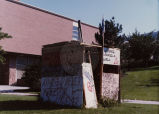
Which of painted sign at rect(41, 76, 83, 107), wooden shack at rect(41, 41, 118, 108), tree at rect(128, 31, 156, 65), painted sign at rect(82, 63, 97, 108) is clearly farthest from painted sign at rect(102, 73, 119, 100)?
tree at rect(128, 31, 156, 65)

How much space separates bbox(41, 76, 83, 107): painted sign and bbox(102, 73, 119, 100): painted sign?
2.25 m

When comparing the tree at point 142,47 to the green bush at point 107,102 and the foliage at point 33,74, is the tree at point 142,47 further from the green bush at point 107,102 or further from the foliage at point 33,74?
the green bush at point 107,102

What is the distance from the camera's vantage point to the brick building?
32.3m

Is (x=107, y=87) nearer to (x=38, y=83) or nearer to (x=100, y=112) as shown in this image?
(x=100, y=112)

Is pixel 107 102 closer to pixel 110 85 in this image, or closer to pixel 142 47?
pixel 110 85

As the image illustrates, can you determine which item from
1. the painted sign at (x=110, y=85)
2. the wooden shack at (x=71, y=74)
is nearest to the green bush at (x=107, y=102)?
the wooden shack at (x=71, y=74)

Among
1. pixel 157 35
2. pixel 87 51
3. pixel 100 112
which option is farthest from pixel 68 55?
pixel 157 35

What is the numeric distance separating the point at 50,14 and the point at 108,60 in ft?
81.2

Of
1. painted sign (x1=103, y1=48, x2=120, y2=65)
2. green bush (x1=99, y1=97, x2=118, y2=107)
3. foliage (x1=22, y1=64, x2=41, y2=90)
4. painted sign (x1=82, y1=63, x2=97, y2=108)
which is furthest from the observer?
foliage (x1=22, y1=64, x2=41, y2=90)

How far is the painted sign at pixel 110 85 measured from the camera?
46.6ft

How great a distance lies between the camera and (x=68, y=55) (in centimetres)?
1305

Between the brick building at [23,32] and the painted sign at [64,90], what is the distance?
18.7m

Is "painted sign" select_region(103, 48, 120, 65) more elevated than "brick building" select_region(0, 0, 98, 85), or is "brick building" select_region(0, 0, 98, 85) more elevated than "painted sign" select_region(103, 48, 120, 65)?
"brick building" select_region(0, 0, 98, 85)

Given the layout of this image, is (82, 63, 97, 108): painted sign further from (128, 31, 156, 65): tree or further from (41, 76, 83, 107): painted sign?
(128, 31, 156, 65): tree
